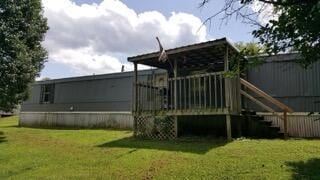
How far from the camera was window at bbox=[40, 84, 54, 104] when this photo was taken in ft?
87.3

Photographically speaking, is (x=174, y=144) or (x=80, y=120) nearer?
(x=174, y=144)

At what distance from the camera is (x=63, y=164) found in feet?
32.7

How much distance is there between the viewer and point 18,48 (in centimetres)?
1578

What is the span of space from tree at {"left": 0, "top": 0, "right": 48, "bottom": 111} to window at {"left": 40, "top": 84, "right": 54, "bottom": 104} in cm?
931

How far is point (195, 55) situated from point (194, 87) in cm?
166

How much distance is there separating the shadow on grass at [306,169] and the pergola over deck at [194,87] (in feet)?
12.2

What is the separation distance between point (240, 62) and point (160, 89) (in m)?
8.95

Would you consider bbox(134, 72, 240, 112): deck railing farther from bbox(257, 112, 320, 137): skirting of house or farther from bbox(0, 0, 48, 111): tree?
bbox(0, 0, 48, 111): tree

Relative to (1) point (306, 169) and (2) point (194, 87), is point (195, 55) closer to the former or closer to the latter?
(2) point (194, 87)

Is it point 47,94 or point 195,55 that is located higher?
point 195,55

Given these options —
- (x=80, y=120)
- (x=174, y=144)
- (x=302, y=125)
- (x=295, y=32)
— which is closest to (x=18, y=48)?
(x=80, y=120)

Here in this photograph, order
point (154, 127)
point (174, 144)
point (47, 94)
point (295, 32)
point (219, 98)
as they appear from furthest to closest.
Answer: point (47, 94), point (154, 127), point (219, 98), point (174, 144), point (295, 32)

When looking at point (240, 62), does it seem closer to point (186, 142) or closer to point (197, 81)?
point (186, 142)

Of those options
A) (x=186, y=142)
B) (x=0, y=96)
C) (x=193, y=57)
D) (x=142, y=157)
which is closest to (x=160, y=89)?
(x=193, y=57)
